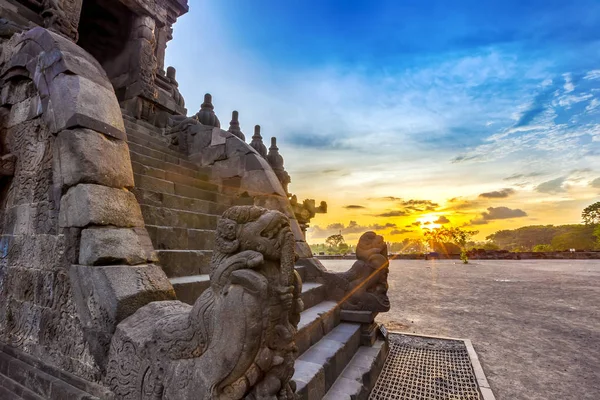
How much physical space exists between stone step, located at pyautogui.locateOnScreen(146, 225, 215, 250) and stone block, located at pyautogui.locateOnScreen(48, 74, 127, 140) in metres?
1.04

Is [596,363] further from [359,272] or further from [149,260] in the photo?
[149,260]

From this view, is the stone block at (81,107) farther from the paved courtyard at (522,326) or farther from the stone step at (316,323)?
the paved courtyard at (522,326)

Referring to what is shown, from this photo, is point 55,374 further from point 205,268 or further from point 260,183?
point 260,183

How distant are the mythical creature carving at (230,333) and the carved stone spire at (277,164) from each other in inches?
274

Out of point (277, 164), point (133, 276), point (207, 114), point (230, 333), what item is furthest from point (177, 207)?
point (277, 164)

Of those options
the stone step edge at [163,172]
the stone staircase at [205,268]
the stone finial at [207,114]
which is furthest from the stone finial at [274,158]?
the stone staircase at [205,268]

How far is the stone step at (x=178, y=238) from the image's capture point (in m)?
3.14

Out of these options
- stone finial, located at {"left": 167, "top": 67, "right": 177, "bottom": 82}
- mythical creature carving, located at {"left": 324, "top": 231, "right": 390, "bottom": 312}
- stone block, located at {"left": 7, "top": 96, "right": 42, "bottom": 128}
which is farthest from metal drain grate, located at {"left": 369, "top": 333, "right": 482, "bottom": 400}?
stone finial, located at {"left": 167, "top": 67, "right": 177, "bottom": 82}

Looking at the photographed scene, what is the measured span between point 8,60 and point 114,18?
6695 millimetres

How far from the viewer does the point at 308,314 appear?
3.64 m

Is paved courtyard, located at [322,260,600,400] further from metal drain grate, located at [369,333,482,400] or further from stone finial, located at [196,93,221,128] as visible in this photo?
stone finial, located at [196,93,221,128]

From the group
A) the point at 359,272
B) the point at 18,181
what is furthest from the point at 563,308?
the point at 18,181

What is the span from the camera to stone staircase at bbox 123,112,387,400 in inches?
110

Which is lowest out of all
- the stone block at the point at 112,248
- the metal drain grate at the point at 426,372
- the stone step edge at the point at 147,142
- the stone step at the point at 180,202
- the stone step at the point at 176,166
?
the metal drain grate at the point at 426,372
